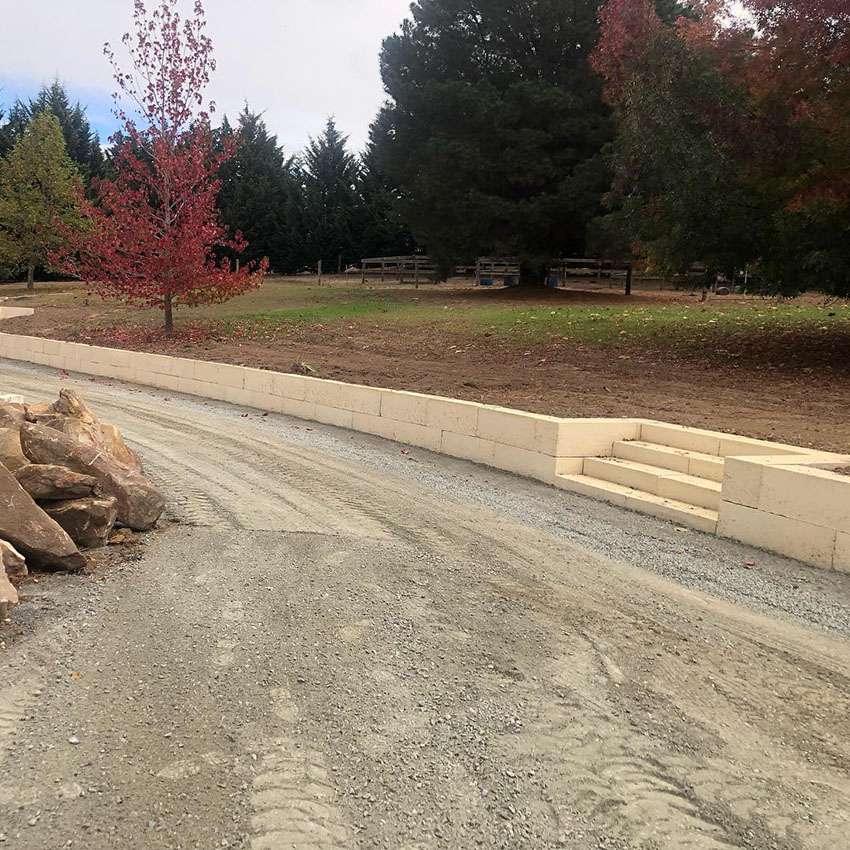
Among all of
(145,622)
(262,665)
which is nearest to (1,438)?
(145,622)

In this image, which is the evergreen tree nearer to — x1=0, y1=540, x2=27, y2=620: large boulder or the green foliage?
the green foliage

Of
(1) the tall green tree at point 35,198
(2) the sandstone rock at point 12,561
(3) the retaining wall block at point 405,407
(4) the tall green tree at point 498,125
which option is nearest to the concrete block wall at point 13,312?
(1) the tall green tree at point 35,198

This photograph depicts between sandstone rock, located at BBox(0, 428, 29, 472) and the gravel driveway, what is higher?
sandstone rock, located at BBox(0, 428, 29, 472)

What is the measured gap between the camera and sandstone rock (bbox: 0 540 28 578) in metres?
4.38

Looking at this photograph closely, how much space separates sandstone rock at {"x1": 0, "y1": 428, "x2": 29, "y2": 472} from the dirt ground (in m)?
5.27

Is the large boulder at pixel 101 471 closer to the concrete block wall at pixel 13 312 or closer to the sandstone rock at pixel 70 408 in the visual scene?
the sandstone rock at pixel 70 408

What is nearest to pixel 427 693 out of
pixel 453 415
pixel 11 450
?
pixel 11 450

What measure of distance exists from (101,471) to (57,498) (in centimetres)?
47

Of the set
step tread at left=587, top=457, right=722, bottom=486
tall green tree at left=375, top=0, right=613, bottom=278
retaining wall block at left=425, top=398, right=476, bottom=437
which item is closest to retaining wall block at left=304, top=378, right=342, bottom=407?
retaining wall block at left=425, top=398, right=476, bottom=437

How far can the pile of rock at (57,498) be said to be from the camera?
15.1 feet

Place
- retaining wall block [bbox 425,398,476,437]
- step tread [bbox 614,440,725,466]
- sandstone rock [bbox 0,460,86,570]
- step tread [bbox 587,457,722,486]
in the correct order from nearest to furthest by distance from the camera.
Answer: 1. sandstone rock [bbox 0,460,86,570]
2. step tread [bbox 587,457,722,486]
3. step tread [bbox 614,440,725,466]
4. retaining wall block [bbox 425,398,476,437]

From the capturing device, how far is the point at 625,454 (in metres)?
7.23

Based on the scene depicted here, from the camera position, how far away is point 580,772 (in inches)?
111

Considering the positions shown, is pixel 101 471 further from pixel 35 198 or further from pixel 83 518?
pixel 35 198
